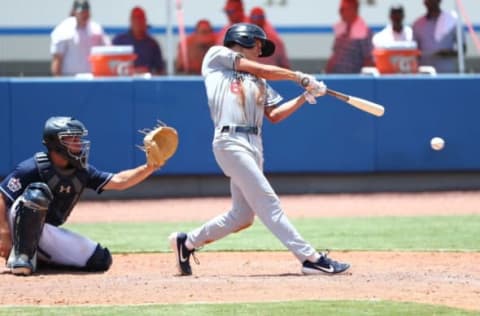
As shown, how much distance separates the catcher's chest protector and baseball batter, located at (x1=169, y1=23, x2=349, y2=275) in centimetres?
103

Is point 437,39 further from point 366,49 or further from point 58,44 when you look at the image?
point 58,44

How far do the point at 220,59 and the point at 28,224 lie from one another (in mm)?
1789

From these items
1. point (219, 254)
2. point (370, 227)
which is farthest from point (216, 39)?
point (219, 254)

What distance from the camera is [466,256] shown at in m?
10.0

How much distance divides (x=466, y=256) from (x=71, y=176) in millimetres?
3280

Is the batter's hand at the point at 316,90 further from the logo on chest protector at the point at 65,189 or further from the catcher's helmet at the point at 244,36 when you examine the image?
the logo on chest protector at the point at 65,189

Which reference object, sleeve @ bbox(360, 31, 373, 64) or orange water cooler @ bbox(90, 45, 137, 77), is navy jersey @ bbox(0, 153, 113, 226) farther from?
sleeve @ bbox(360, 31, 373, 64)

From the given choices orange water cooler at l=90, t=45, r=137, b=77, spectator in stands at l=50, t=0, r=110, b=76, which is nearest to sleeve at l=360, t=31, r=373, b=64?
orange water cooler at l=90, t=45, r=137, b=77

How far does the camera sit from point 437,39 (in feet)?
52.3

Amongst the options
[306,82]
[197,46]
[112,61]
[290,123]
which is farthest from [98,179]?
[197,46]

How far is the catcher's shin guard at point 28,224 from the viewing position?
342 inches

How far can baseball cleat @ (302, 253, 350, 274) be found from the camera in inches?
338

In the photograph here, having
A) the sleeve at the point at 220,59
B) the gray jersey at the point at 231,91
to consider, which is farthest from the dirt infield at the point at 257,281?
the sleeve at the point at 220,59

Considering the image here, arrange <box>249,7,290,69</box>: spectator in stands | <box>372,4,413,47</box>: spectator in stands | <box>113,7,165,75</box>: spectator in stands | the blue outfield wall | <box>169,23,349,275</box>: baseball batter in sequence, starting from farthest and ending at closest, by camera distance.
Result: 1. <box>113,7,165,75</box>: spectator in stands
2. <box>372,4,413,47</box>: spectator in stands
3. <box>249,7,290,69</box>: spectator in stands
4. the blue outfield wall
5. <box>169,23,349,275</box>: baseball batter
